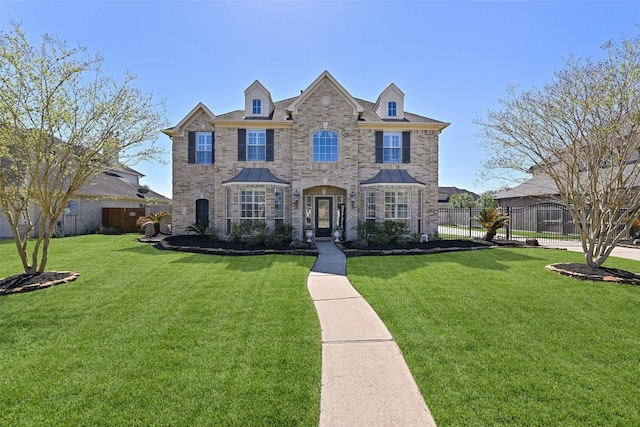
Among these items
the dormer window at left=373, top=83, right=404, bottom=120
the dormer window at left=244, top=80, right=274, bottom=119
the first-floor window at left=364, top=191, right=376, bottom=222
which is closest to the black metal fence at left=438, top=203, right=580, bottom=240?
the first-floor window at left=364, top=191, right=376, bottom=222

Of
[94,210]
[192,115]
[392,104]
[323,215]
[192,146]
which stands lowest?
[323,215]

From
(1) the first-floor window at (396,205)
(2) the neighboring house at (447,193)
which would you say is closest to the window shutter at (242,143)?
(1) the first-floor window at (396,205)

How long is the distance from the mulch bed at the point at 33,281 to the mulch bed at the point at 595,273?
12.8m

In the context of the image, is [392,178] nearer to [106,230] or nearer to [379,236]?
[379,236]

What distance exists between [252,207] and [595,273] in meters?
13.1

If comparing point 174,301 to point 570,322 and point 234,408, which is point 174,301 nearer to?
point 234,408

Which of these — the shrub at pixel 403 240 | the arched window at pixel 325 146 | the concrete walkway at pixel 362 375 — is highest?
the arched window at pixel 325 146

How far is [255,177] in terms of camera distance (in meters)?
15.9

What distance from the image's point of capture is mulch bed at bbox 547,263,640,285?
26.5ft

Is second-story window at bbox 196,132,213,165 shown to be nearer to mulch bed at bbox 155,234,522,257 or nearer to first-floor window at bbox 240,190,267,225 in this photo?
first-floor window at bbox 240,190,267,225

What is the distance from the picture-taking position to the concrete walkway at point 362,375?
10.3ft

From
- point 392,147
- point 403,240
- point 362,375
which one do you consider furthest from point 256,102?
point 362,375

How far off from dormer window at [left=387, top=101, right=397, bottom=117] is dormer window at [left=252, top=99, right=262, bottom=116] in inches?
259

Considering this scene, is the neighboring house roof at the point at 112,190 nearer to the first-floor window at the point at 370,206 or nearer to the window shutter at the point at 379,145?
the first-floor window at the point at 370,206
